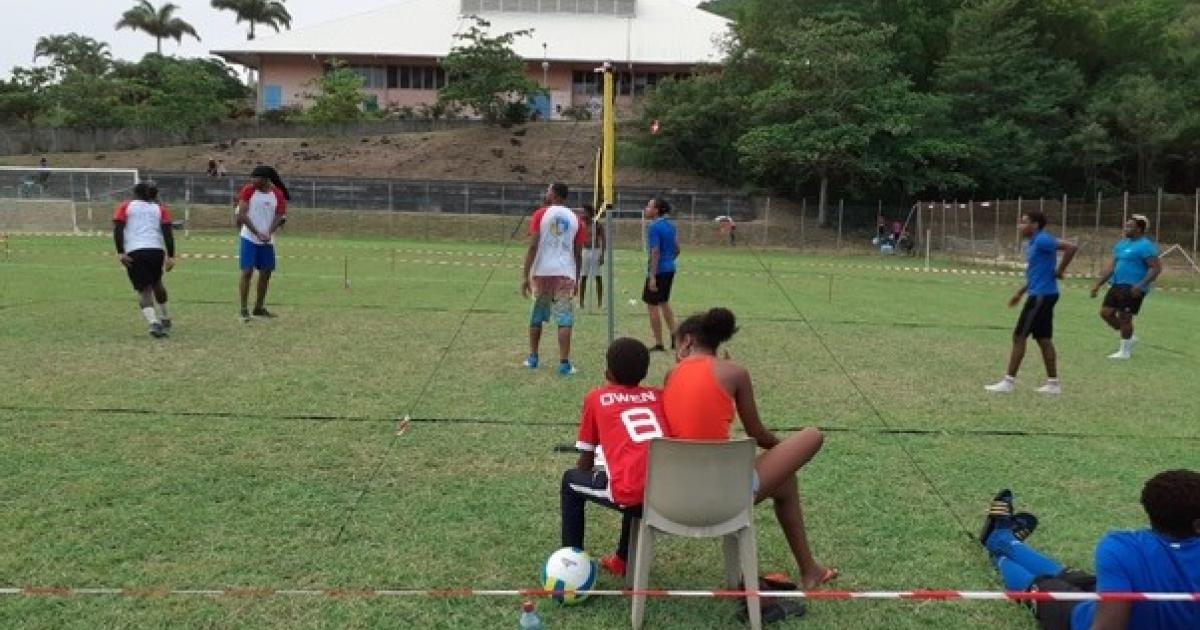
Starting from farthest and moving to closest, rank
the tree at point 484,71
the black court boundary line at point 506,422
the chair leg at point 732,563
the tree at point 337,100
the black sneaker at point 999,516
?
the tree at point 337,100 < the tree at point 484,71 < the black court boundary line at point 506,422 < the black sneaker at point 999,516 < the chair leg at point 732,563

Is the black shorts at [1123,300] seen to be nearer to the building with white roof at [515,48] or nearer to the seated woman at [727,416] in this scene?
the seated woman at [727,416]

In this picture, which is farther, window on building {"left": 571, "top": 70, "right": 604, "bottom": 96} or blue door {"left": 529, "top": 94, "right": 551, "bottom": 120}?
window on building {"left": 571, "top": 70, "right": 604, "bottom": 96}

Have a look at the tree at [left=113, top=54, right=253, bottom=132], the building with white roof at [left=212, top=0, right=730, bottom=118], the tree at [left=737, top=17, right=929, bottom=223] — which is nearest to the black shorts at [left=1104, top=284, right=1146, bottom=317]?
the tree at [left=737, top=17, right=929, bottom=223]

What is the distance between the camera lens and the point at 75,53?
220ft

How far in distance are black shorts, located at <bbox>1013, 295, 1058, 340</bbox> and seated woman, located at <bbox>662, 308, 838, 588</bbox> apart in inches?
222

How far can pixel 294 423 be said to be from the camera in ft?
24.2

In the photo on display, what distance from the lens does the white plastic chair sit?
13.0 ft

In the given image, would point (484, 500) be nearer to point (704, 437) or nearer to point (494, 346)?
point (704, 437)

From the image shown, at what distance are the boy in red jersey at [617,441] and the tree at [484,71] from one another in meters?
51.0

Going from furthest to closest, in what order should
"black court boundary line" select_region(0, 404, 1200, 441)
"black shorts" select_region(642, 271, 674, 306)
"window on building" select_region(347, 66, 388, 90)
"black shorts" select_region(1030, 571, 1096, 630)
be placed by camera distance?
"window on building" select_region(347, 66, 388, 90), "black shorts" select_region(642, 271, 674, 306), "black court boundary line" select_region(0, 404, 1200, 441), "black shorts" select_region(1030, 571, 1096, 630)

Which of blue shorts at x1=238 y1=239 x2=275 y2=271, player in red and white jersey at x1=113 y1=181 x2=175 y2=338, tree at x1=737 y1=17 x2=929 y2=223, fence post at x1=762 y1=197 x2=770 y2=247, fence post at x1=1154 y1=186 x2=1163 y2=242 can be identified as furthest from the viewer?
fence post at x1=762 y1=197 x2=770 y2=247

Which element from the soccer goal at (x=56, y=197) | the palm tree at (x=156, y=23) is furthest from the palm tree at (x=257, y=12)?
the soccer goal at (x=56, y=197)

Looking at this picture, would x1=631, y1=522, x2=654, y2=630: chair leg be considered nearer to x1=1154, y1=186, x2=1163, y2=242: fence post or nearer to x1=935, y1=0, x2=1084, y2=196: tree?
x1=1154, y1=186, x2=1163, y2=242: fence post

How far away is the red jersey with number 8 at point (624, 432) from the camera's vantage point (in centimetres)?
424
